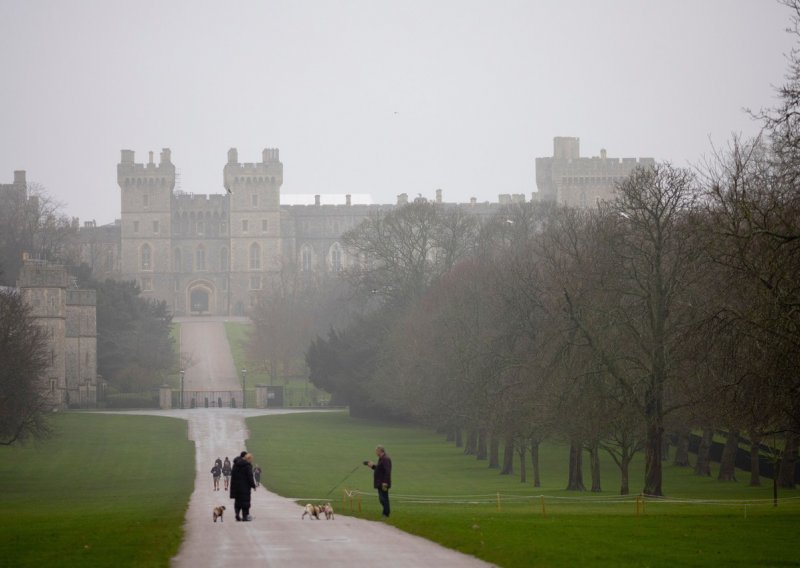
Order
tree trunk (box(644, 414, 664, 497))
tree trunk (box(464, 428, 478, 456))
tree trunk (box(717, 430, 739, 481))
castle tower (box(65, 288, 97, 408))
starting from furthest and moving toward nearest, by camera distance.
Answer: castle tower (box(65, 288, 97, 408)), tree trunk (box(464, 428, 478, 456)), tree trunk (box(717, 430, 739, 481)), tree trunk (box(644, 414, 664, 497))

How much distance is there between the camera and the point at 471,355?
170ft

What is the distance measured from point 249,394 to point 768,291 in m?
67.8

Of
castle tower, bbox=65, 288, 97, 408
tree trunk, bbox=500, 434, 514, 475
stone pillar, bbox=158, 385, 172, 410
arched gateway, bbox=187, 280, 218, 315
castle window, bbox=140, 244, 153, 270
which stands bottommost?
tree trunk, bbox=500, 434, 514, 475

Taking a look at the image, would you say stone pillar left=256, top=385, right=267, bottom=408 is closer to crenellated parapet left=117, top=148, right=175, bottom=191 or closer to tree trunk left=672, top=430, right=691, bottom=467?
tree trunk left=672, top=430, right=691, bottom=467

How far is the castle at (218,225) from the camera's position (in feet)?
475

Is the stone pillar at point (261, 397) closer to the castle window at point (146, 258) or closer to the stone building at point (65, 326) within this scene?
the stone building at point (65, 326)

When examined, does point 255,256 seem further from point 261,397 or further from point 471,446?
point 471,446

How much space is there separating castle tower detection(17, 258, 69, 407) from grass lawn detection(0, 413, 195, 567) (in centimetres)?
634

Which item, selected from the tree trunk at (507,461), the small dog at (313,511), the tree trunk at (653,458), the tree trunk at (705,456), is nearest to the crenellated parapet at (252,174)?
the tree trunk at (507,461)

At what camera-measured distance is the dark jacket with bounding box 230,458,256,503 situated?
2316cm

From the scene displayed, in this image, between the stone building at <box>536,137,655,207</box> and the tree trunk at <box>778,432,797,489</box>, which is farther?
the stone building at <box>536,137,655,207</box>

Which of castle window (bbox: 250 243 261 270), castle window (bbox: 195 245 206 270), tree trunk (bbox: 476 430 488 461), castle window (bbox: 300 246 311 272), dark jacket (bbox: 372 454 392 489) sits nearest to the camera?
dark jacket (bbox: 372 454 392 489)

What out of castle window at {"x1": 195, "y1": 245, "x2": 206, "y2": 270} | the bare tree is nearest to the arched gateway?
castle window at {"x1": 195, "y1": 245, "x2": 206, "y2": 270}

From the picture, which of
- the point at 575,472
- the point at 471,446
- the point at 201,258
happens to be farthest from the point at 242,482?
the point at 201,258
